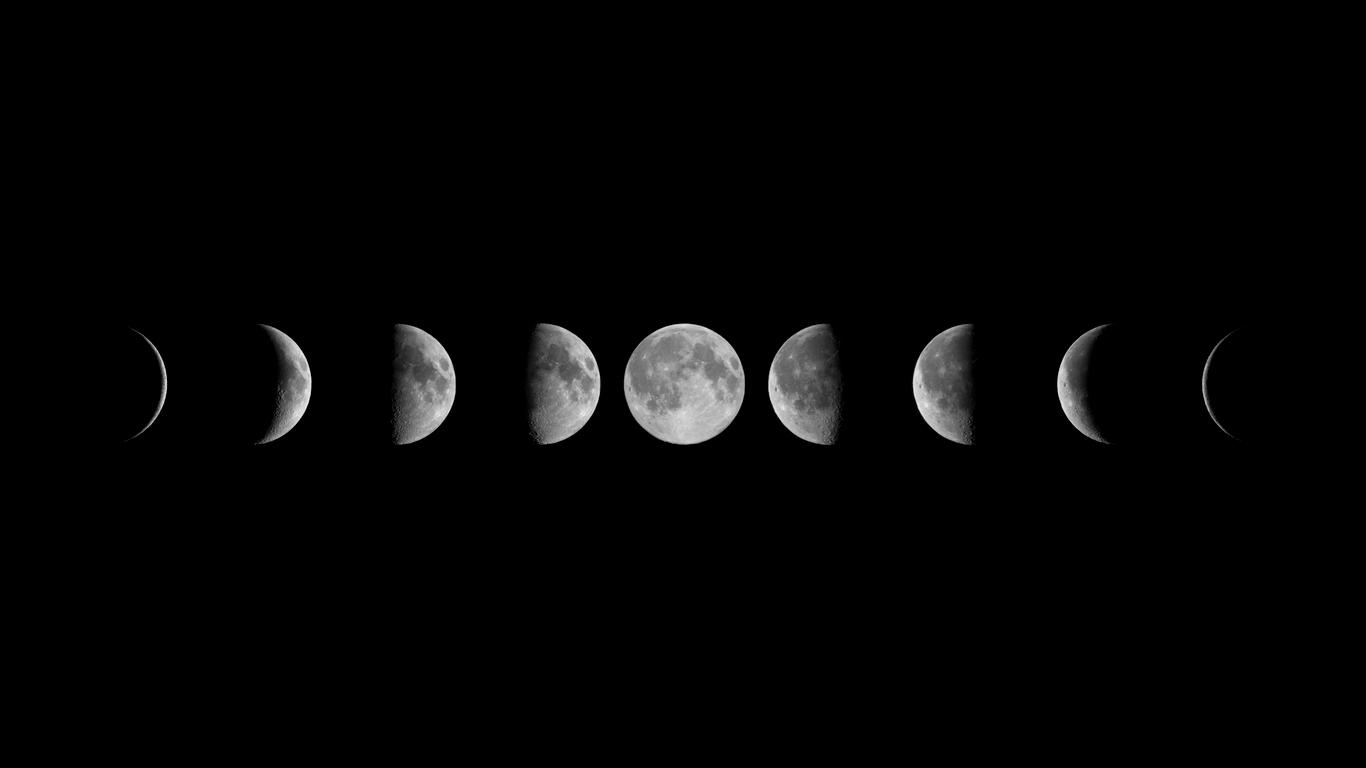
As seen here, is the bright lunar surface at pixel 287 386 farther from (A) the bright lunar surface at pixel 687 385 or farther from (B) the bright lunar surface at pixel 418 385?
(A) the bright lunar surface at pixel 687 385

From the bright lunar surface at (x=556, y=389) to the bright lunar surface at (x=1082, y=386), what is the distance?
10.5 feet

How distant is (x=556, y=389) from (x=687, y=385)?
904 mm

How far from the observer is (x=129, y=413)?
662 centimetres

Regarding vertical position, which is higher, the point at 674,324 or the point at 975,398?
the point at 674,324

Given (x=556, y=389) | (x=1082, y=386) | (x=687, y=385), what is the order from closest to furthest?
(x=1082, y=386), (x=687, y=385), (x=556, y=389)

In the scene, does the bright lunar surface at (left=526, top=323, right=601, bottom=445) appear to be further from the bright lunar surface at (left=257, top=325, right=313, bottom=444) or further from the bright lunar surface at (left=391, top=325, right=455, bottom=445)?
the bright lunar surface at (left=257, top=325, right=313, bottom=444)

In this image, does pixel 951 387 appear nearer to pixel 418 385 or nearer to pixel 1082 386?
pixel 1082 386

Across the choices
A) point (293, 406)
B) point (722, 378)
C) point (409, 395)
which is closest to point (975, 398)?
point (722, 378)

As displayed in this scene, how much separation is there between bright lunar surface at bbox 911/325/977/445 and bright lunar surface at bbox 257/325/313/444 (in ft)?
13.8

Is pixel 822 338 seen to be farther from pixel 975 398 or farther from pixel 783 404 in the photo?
pixel 975 398

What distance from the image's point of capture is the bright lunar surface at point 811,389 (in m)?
6.71

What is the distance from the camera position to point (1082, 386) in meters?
6.54

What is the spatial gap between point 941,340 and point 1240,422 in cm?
197

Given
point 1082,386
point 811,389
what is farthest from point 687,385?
point 1082,386
